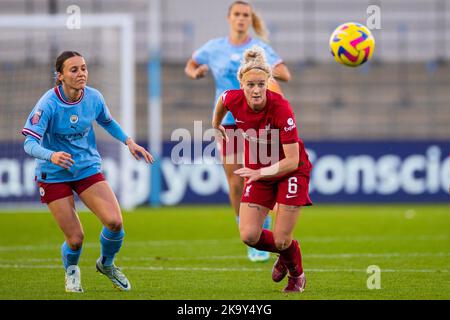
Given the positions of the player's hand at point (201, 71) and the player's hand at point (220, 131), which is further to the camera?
the player's hand at point (201, 71)

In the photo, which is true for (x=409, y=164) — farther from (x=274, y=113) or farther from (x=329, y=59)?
(x=274, y=113)

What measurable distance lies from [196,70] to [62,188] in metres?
3.09

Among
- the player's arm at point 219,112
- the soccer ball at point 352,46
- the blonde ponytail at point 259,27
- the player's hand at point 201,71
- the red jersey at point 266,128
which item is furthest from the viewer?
the blonde ponytail at point 259,27

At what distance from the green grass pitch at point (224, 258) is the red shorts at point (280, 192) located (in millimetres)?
719

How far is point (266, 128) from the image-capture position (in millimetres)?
7488

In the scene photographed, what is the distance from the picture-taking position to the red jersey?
736 cm

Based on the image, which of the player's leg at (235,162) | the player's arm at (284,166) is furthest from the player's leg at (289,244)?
the player's leg at (235,162)

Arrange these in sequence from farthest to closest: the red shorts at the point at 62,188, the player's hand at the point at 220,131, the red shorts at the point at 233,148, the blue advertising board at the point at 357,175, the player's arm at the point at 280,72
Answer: the blue advertising board at the point at 357,175
the player's arm at the point at 280,72
the red shorts at the point at 233,148
the player's hand at the point at 220,131
the red shorts at the point at 62,188

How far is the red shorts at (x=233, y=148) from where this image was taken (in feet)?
32.3

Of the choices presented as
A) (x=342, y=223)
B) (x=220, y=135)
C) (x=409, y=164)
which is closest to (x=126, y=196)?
(x=342, y=223)

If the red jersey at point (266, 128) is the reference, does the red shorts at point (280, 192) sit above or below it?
below

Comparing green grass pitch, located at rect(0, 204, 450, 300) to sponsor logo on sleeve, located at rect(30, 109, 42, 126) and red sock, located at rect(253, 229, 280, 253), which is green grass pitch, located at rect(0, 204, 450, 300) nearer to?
red sock, located at rect(253, 229, 280, 253)

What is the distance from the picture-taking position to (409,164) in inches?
780

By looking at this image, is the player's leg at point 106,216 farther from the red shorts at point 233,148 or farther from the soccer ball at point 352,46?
the soccer ball at point 352,46
